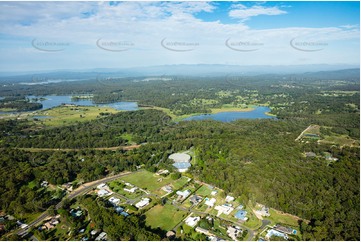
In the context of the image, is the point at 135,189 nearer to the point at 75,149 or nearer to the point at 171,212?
the point at 171,212

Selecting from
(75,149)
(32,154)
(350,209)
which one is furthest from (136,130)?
(350,209)

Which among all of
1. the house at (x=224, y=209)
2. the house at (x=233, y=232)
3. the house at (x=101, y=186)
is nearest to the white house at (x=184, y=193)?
the house at (x=224, y=209)

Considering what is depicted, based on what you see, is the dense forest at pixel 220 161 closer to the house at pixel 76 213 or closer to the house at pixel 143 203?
the house at pixel 76 213

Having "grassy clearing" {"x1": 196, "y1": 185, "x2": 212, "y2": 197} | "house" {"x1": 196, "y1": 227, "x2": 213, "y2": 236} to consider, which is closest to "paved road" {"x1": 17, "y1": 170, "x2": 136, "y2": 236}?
"grassy clearing" {"x1": 196, "y1": 185, "x2": 212, "y2": 197}

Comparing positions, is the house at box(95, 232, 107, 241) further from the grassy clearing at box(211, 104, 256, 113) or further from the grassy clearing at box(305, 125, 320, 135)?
the grassy clearing at box(211, 104, 256, 113)

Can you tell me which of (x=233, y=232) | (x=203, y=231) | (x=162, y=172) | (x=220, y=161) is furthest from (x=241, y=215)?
(x=162, y=172)

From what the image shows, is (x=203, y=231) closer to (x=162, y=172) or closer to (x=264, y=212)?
(x=264, y=212)
